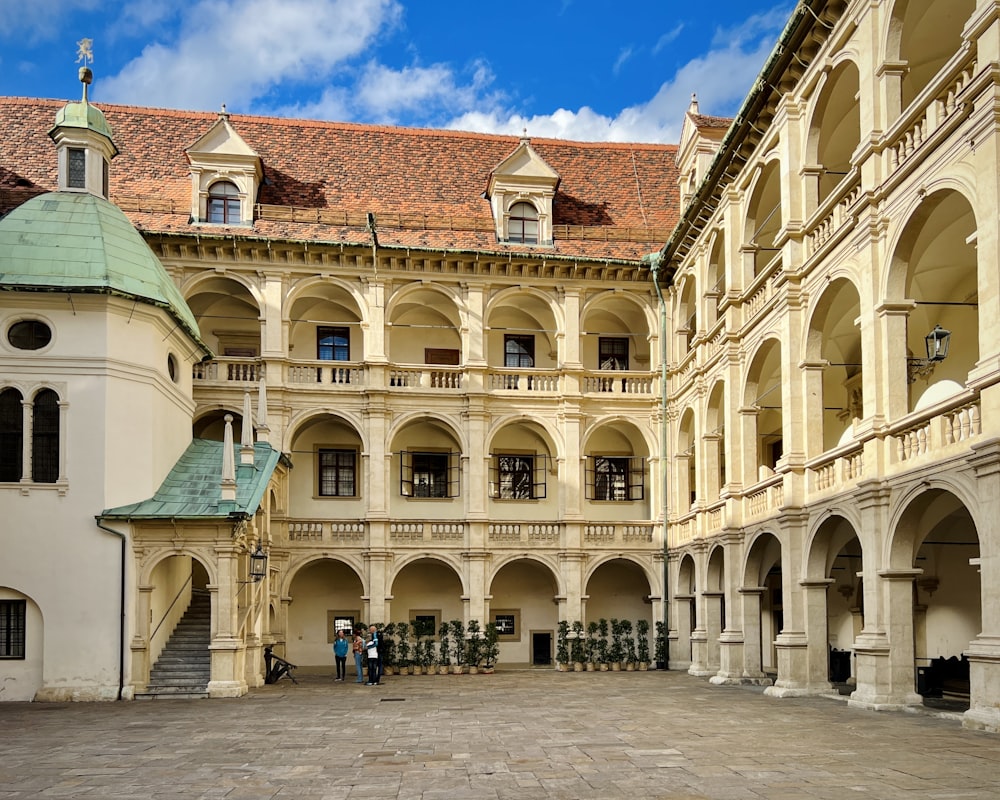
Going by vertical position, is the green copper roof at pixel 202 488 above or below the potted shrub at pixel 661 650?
above

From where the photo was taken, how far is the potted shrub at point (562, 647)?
111ft

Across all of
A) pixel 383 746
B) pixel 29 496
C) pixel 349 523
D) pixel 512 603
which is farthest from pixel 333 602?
pixel 383 746

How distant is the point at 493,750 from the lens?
1519cm

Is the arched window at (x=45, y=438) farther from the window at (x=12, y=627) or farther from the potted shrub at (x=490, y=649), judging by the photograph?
the potted shrub at (x=490, y=649)

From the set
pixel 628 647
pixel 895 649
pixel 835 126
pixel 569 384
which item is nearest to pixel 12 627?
pixel 569 384

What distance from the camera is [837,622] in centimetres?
2905

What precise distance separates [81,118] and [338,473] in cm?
1326

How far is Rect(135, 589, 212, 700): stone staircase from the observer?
81.7ft

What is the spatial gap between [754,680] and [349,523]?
43.9 ft

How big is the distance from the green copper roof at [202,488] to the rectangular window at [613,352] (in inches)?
492

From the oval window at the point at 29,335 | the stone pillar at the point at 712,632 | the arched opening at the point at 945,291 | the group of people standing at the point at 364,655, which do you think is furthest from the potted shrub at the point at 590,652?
the oval window at the point at 29,335

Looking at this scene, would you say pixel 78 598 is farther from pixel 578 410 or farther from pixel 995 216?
pixel 995 216

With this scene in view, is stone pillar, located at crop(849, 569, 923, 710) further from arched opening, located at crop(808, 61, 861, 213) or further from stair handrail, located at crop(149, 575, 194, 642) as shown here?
stair handrail, located at crop(149, 575, 194, 642)

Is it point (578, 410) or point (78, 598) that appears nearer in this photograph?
point (78, 598)
